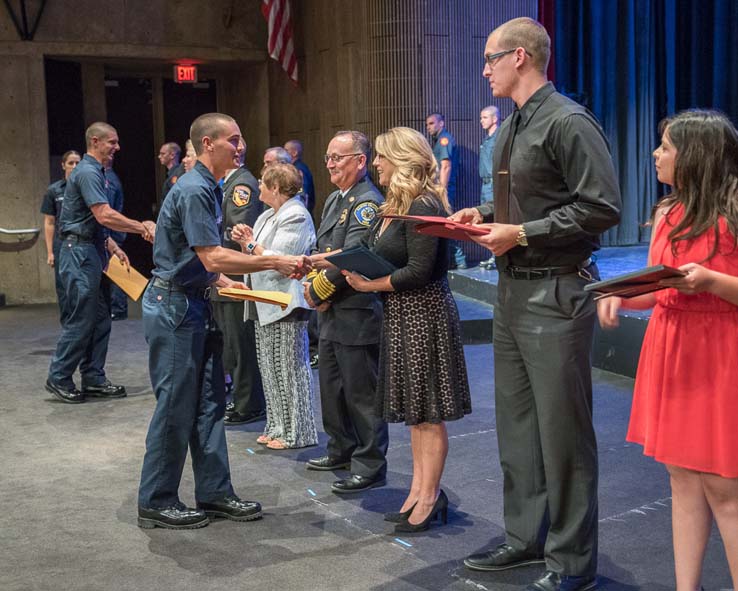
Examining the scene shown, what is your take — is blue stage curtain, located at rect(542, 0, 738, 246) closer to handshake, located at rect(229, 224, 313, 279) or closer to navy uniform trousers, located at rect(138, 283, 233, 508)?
handshake, located at rect(229, 224, 313, 279)

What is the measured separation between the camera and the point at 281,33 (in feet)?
35.9

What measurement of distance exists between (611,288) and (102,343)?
4.46 m

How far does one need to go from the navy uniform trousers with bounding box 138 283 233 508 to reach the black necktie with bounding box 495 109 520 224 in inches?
51.7

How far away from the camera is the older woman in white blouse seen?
4859 mm

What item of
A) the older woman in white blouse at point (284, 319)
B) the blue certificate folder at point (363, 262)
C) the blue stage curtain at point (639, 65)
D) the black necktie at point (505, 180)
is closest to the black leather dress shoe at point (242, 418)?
the older woman in white blouse at point (284, 319)

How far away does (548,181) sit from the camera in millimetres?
3002

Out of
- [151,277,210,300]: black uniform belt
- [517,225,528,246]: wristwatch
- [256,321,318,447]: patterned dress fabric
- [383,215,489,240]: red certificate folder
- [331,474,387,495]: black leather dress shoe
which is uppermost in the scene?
[383,215,489,240]: red certificate folder

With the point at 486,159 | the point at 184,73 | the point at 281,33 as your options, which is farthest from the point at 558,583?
the point at 184,73

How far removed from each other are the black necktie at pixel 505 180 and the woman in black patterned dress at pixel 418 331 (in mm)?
544

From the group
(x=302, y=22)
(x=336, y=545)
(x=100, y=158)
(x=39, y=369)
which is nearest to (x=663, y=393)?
(x=336, y=545)

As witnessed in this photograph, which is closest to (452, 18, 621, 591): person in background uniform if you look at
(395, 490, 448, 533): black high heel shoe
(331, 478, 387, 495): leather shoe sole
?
(395, 490, 448, 533): black high heel shoe

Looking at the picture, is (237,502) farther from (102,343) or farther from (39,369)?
(39,369)

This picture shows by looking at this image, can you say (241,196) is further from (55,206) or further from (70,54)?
(70,54)

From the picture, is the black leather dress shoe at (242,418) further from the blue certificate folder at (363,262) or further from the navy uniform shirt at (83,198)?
the blue certificate folder at (363,262)
